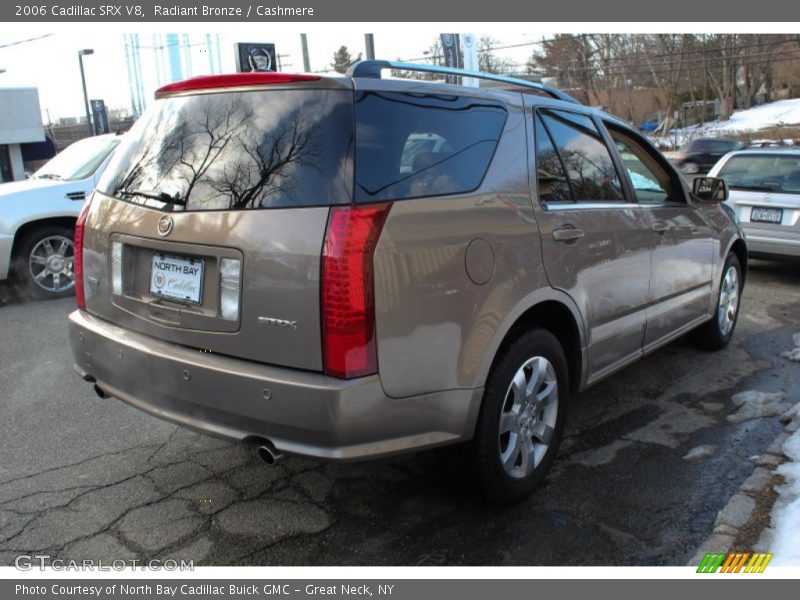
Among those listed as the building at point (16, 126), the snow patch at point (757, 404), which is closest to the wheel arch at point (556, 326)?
the snow patch at point (757, 404)

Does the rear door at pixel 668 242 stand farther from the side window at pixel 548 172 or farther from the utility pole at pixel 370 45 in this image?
the utility pole at pixel 370 45

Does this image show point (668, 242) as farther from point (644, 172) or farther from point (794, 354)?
point (794, 354)

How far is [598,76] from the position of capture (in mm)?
60344

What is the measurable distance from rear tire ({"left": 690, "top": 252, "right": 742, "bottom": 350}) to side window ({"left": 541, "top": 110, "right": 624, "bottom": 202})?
6.55ft

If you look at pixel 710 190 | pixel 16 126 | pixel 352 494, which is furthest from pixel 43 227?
pixel 16 126

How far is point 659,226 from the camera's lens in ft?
14.1

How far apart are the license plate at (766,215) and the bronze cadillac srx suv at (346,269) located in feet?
17.7

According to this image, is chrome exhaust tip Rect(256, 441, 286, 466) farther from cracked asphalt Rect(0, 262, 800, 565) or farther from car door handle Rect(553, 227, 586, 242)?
car door handle Rect(553, 227, 586, 242)

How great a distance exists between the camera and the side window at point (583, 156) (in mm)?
3602

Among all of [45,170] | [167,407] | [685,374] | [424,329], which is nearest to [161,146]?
[167,407]

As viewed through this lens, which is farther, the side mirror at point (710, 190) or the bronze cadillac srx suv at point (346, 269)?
the side mirror at point (710, 190)

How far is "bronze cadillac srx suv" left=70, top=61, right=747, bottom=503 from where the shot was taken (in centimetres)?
250

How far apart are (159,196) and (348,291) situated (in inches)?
40.7

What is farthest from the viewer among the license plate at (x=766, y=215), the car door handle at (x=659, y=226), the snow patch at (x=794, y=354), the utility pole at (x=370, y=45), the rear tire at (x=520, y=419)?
the utility pole at (x=370, y=45)
